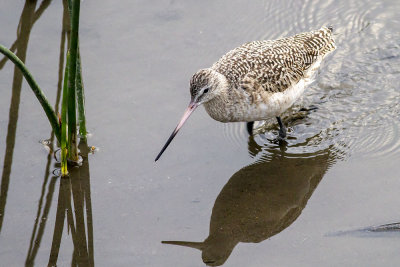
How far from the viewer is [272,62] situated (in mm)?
7277

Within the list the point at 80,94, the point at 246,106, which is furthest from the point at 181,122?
the point at 80,94

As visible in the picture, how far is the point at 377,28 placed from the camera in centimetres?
881

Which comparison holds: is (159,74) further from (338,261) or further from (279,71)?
(338,261)

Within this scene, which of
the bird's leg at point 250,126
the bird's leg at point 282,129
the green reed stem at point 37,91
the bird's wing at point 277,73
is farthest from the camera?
the bird's leg at point 250,126

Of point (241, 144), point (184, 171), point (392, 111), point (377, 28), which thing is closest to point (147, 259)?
point (184, 171)

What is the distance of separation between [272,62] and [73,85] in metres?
2.45

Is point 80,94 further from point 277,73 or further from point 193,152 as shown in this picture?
point 277,73

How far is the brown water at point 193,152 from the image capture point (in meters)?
5.96

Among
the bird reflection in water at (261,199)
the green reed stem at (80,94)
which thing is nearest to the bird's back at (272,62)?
the bird reflection in water at (261,199)

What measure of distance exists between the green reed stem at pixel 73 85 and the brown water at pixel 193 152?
294 millimetres

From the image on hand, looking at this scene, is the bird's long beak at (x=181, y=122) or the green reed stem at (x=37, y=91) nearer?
the green reed stem at (x=37, y=91)

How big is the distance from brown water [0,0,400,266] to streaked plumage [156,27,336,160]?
1.51 feet

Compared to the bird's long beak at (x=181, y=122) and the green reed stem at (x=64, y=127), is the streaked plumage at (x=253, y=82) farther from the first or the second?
the green reed stem at (x=64, y=127)

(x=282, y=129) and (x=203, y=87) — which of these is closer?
(x=203, y=87)
